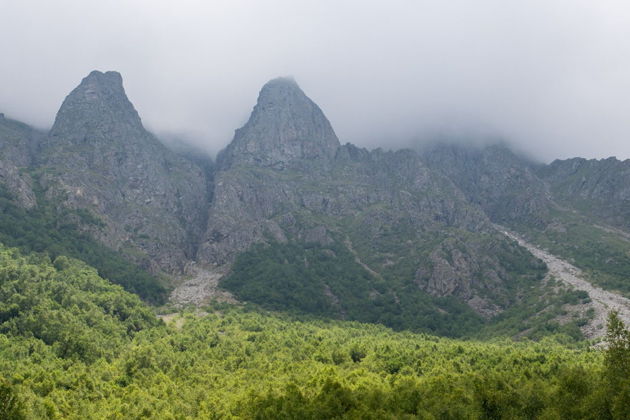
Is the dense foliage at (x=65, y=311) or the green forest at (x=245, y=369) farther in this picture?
the dense foliage at (x=65, y=311)

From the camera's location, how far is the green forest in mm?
75625

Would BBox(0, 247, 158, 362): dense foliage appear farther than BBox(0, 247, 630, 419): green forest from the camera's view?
Yes

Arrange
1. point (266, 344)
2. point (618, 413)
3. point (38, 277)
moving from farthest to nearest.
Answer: point (38, 277) → point (266, 344) → point (618, 413)

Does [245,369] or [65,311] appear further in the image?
[65,311]

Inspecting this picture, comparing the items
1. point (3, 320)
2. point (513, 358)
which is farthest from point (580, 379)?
point (3, 320)

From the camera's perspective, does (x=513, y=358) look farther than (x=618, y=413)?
Yes

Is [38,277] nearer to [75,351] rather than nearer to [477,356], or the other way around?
[75,351]

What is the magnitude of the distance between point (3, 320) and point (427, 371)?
128584 mm

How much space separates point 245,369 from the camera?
422 ft

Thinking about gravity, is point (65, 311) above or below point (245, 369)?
below

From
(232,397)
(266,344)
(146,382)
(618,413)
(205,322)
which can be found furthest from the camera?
(205,322)

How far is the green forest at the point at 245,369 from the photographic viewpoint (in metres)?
75.6

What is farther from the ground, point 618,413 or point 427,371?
point 618,413

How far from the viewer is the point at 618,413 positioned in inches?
2308
